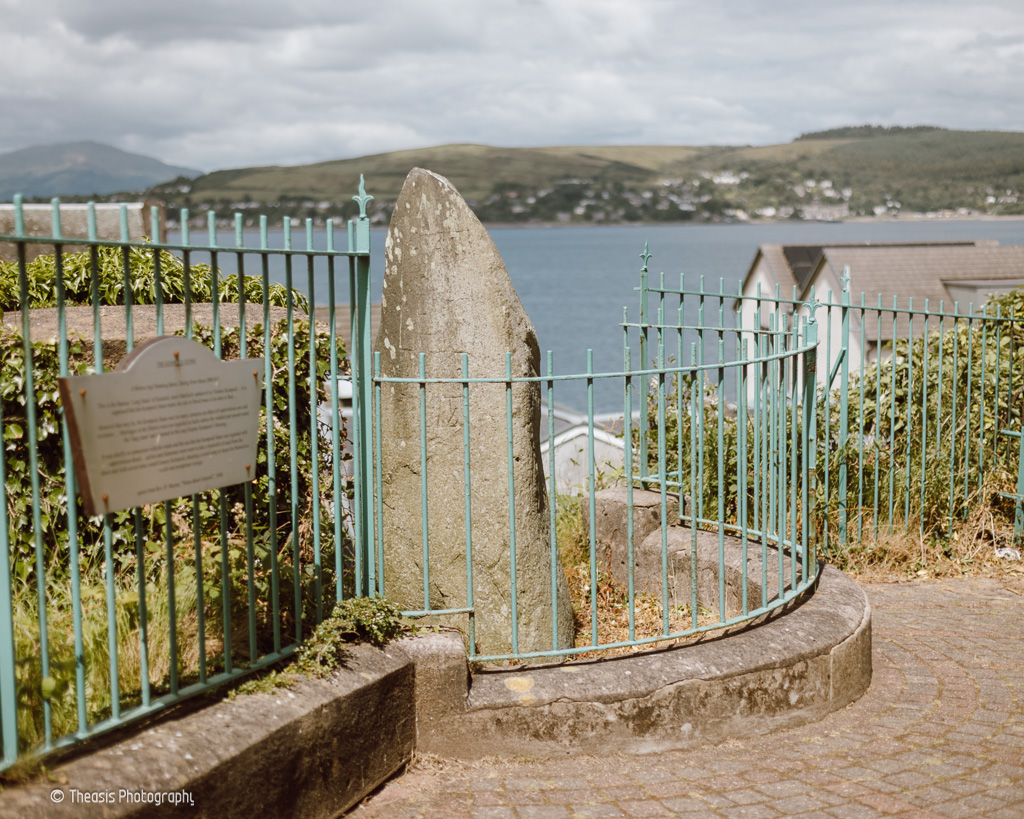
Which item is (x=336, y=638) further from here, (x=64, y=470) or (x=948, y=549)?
(x=948, y=549)

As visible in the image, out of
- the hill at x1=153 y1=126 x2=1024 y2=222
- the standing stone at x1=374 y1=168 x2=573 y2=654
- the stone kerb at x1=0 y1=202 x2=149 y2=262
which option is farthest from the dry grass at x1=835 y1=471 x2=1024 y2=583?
the hill at x1=153 y1=126 x2=1024 y2=222

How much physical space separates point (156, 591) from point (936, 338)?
7471mm

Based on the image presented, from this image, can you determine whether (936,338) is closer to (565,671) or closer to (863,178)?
(565,671)

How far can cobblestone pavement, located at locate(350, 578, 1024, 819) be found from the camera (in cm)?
390

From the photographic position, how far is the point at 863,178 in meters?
166

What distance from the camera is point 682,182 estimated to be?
189m

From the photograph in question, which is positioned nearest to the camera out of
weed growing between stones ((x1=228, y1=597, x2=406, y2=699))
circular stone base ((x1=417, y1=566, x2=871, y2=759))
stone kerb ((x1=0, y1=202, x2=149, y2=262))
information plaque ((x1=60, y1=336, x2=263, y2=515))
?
information plaque ((x1=60, y1=336, x2=263, y2=515))

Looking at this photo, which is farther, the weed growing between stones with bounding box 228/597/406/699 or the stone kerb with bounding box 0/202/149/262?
the stone kerb with bounding box 0/202/149/262

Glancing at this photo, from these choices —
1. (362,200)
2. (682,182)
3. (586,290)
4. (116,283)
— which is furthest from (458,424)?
(682,182)

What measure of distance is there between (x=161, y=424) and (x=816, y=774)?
3048 millimetres

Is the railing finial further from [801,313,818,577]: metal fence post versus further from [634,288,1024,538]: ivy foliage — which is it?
[634,288,1024,538]: ivy foliage

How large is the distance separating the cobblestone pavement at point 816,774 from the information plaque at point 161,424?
1.55 meters

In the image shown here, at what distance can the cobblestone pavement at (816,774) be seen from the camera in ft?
12.8

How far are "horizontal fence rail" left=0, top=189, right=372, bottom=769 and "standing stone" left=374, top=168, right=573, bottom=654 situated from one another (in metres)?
0.34
